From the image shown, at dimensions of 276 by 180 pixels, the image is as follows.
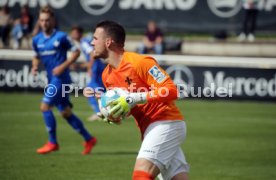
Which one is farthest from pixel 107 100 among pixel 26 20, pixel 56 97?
pixel 26 20

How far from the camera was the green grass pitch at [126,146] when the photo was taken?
10680 millimetres

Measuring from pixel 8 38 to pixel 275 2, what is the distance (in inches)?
453

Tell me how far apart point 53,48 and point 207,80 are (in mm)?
10943

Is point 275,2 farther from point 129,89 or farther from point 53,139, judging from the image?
point 129,89

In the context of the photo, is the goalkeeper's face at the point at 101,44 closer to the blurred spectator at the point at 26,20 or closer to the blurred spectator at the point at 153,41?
the blurred spectator at the point at 153,41

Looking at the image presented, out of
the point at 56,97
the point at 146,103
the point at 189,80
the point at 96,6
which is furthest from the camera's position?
the point at 96,6

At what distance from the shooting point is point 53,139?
1246cm

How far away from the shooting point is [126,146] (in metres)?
13.8

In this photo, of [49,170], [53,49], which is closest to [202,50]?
[53,49]

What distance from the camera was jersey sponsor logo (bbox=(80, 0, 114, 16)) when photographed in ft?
89.6

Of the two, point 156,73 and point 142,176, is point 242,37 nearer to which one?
point 156,73

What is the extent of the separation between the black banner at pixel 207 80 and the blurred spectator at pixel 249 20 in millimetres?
3892

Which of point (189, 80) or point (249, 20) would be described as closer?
point (189, 80)

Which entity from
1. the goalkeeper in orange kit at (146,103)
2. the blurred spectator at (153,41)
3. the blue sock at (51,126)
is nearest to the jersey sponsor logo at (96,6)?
the blurred spectator at (153,41)
